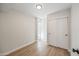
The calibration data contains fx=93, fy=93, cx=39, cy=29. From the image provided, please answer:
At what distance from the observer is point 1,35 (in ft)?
5.57

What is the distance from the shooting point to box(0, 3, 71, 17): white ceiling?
5.37ft

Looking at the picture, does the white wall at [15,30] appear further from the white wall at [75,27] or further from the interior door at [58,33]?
the white wall at [75,27]

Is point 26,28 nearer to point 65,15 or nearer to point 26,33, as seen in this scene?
point 26,33

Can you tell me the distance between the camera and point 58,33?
5.97 ft

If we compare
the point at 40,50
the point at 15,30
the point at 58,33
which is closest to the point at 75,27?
the point at 58,33

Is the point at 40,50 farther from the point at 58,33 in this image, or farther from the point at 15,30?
the point at 15,30

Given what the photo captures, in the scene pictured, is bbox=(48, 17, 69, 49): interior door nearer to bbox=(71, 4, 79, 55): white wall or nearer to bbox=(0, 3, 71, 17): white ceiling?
bbox=(71, 4, 79, 55): white wall

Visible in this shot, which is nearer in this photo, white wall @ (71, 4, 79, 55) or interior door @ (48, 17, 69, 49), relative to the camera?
white wall @ (71, 4, 79, 55)

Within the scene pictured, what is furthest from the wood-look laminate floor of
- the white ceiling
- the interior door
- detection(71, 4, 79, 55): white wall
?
the white ceiling

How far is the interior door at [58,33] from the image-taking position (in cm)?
176

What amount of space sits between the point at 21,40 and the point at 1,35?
39cm

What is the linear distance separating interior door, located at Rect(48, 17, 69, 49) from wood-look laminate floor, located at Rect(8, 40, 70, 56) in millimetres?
104

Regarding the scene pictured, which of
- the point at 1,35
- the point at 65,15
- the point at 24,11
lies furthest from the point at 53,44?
the point at 1,35

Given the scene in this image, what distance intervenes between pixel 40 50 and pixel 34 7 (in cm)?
83
